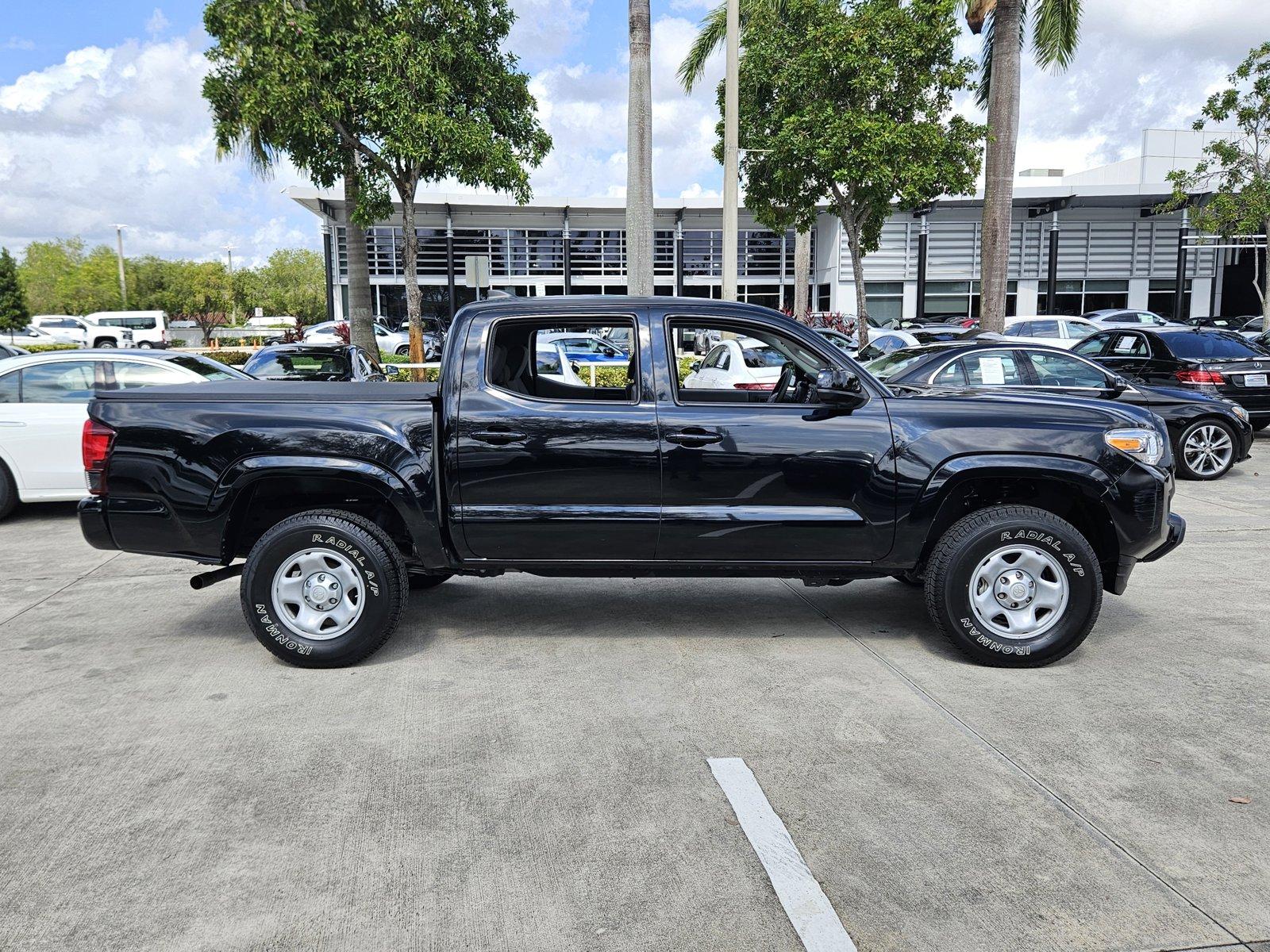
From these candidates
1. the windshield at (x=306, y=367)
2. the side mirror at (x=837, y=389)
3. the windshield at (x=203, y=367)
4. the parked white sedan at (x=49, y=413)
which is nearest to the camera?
the side mirror at (x=837, y=389)

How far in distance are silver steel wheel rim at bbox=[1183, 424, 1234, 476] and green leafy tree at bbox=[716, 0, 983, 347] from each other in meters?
9.89

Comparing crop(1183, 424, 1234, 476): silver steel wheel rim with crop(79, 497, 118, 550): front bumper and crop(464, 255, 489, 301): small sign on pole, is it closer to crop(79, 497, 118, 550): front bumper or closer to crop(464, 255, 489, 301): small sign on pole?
crop(79, 497, 118, 550): front bumper

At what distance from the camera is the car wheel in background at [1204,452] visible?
1166 cm

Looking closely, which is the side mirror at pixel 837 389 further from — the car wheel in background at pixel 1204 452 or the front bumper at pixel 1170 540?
the car wheel in background at pixel 1204 452

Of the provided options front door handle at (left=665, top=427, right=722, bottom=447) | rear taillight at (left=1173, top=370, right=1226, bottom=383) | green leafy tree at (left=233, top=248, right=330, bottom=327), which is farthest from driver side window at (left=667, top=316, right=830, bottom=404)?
green leafy tree at (left=233, top=248, right=330, bottom=327)

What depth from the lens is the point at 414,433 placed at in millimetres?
5191

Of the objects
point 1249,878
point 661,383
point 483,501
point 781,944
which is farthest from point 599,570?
point 1249,878

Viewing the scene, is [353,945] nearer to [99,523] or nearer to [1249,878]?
[1249,878]

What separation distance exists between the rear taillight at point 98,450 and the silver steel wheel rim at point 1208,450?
443 inches

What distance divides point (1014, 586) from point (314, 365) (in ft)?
33.5

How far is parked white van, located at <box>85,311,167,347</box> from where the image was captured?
149 feet

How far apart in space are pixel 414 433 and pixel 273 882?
2.47m

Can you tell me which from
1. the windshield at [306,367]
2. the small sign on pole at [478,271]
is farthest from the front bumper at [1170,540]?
the small sign on pole at [478,271]

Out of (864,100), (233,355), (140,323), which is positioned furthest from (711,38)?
(140,323)
